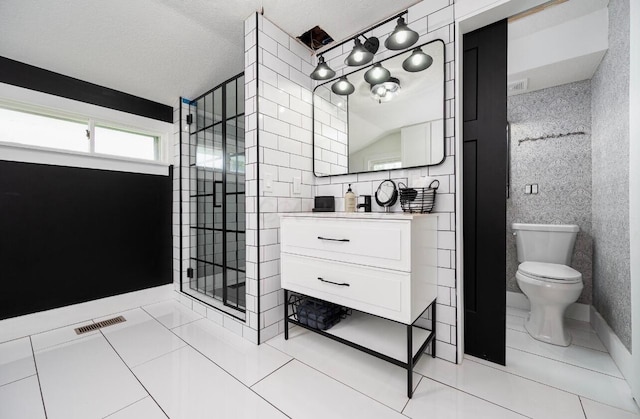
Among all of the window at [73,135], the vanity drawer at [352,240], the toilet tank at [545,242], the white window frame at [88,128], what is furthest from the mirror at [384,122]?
the window at [73,135]

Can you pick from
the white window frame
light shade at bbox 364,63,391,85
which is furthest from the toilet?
the white window frame

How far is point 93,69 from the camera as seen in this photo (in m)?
2.21

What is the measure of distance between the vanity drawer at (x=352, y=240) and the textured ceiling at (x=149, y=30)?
1.47m

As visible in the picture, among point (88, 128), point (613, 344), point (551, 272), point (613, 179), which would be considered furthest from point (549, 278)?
point (88, 128)

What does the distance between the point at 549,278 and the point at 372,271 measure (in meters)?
1.44

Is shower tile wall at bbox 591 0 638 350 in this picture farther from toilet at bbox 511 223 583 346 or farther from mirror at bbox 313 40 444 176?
mirror at bbox 313 40 444 176

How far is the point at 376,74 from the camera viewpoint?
1834 millimetres

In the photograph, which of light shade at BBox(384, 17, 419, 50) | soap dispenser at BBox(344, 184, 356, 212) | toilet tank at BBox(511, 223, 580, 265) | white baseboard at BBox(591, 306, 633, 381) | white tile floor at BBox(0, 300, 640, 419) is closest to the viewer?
white tile floor at BBox(0, 300, 640, 419)

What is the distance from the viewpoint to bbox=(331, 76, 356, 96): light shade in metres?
1.99

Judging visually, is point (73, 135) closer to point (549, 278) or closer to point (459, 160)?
point (459, 160)

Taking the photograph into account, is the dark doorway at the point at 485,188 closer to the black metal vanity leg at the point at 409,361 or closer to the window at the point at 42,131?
the black metal vanity leg at the point at 409,361

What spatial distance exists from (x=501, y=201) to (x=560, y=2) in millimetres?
1426

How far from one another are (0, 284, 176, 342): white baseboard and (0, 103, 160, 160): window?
4.62ft

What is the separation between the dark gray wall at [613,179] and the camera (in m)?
1.48
